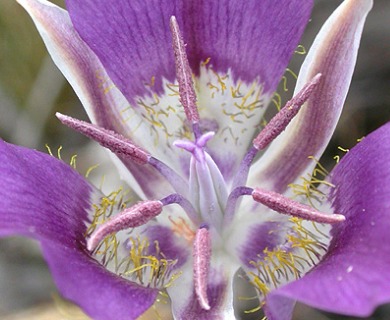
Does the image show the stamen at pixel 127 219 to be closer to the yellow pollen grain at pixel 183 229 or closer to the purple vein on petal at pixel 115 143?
the purple vein on petal at pixel 115 143

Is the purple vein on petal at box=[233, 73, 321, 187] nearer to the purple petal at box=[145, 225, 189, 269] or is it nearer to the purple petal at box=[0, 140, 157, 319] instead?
the purple petal at box=[145, 225, 189, 269]

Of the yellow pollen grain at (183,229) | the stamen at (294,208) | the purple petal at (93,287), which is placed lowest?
the yellow pollen grain at (183,229)

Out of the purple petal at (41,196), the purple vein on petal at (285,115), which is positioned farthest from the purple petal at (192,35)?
the purple petal at (41,196)

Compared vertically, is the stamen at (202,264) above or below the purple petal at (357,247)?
below

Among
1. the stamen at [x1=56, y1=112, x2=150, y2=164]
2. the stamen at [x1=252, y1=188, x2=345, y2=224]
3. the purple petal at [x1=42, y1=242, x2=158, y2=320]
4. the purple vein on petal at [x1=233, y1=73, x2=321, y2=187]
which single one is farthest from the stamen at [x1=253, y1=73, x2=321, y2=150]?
the purple petal at [x1=42, y1=242, x2=158, y2=320]

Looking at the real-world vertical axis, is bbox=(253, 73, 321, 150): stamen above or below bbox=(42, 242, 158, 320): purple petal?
above

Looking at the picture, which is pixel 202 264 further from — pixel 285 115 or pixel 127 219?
pixel 285 115
